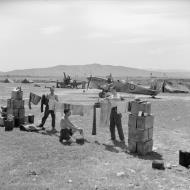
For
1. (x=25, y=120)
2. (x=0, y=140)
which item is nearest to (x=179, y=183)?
(x=0, y=140)

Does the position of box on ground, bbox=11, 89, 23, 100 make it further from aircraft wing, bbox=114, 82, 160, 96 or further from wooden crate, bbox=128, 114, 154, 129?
aircraft wing, bbox=114, 82, 160, 96

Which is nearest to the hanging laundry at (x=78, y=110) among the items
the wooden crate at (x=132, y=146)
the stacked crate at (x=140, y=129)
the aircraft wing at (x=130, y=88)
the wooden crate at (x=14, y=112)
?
the wooden crate at (x=14, y=112)

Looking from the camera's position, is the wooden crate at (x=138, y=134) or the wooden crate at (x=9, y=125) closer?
the wooden crate at (x=138, y=134)

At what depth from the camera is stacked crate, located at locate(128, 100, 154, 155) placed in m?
11.5

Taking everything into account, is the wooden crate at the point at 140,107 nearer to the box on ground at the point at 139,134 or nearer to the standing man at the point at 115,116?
the box on ground at the point at 139,134

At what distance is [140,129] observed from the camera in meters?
11.5

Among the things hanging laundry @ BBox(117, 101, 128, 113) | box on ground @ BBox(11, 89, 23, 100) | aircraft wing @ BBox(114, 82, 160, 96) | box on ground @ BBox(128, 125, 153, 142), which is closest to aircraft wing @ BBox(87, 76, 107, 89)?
aircraft wing @ BBox(114, 82, 160, 96)

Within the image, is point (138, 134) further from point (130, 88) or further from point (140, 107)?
point (130, 88)

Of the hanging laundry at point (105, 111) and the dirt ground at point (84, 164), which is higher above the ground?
the hanging laundry at point (105, 111)

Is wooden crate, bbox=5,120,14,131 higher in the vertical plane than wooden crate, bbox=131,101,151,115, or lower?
lower

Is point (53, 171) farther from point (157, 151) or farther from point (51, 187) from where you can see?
point (157, 151)

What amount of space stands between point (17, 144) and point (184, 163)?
5.37 m

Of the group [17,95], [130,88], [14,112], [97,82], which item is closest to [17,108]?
[14,112]

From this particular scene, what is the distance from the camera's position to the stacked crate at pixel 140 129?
37.6ft
